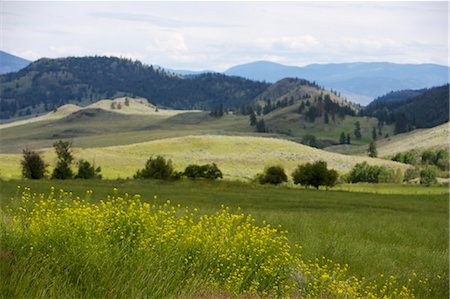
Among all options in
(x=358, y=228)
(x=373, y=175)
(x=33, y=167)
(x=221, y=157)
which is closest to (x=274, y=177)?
(x=33, y=167)

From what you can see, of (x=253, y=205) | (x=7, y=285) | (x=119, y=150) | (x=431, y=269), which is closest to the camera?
(x=7, y=285)

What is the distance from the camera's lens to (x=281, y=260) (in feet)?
38.1

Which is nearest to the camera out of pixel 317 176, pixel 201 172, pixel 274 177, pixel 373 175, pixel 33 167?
pixel 33 167

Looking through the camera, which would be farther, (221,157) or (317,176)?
(221,157)

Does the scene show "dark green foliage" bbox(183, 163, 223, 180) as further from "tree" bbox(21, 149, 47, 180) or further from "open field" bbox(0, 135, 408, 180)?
"open field" bbox(0, 135, 408, 180)

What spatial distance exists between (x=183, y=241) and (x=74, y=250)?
2.34 meters

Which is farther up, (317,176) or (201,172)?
(201,172)

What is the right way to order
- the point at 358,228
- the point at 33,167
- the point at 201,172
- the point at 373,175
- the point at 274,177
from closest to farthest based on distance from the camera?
1. the point at 358,228
2. the point at 33,167
3. the point at 201,172
4. the point at 274,177
5. the point at 373,175

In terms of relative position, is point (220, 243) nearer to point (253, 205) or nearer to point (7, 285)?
point (7, 285)

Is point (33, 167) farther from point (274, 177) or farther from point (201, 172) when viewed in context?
point (274, 177)

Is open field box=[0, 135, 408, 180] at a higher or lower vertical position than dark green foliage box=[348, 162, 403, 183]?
higher

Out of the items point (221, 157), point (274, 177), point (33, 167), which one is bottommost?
point (274, 177)

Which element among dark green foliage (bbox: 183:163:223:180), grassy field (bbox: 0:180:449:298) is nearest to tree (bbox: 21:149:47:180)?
dark green foliage (bbox: 183:163:223:180)

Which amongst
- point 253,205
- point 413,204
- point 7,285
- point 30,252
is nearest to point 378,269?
point 30,252
